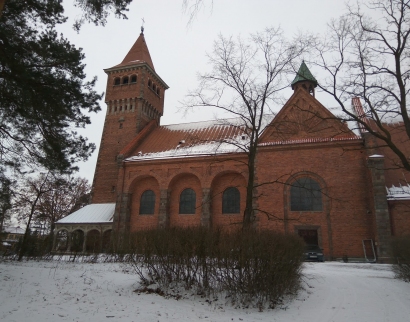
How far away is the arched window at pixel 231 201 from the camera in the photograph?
25031 mm

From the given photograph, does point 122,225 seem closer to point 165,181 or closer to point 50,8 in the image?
point 165,181

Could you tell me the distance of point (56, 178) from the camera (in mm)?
11188

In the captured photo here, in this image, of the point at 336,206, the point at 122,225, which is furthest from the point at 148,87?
the point at 336,206

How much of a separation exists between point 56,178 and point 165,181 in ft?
51.9

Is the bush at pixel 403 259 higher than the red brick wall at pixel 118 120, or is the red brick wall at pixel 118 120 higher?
the red brick wall at pixel 118 120

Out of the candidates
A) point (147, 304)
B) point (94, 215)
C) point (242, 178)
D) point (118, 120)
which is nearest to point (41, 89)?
point (147, 304)

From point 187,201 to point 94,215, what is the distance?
29.8 feet

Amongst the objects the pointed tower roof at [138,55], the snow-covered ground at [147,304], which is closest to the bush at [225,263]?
the snow-covered ground at [147,304]

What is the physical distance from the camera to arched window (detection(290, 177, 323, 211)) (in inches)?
867

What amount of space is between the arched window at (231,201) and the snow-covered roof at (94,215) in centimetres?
1045

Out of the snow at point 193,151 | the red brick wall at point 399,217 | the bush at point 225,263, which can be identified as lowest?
the bush at point 225,263

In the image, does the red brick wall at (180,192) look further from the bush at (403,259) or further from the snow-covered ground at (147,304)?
the snow-covered ground at (147,304)

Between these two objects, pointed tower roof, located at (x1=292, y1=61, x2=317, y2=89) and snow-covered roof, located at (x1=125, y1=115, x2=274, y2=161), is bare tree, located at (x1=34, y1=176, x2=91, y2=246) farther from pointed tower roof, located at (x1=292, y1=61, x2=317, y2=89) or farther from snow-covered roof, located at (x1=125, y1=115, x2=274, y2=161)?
pointed tower roof, located at (x1=292, y1=61, x2=317, y2=89)

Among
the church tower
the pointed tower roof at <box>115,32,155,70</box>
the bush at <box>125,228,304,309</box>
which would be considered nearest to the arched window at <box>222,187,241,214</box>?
the church tower
